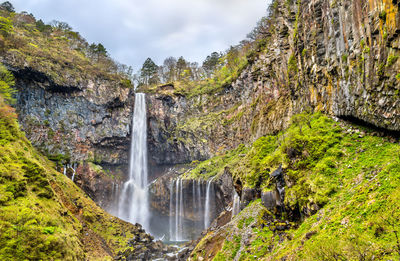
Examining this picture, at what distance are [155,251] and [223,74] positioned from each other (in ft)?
141

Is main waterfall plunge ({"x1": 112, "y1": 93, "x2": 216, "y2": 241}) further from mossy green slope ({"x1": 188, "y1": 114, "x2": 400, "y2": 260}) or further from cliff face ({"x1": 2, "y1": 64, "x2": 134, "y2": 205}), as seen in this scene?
mossy green slope ({"x1": 188, "y1": 114, "x2": 400, "y2": 260})

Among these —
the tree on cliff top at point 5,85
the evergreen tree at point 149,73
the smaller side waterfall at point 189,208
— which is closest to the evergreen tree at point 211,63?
the evergreen tree at point 149,73

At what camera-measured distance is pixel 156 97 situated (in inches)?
2009

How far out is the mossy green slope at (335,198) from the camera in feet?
15.7

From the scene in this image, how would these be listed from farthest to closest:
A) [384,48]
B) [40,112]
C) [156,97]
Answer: [156,97] → [40,112] → [384,48]

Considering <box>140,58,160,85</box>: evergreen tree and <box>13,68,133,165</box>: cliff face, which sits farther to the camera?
<box>140,58,160,85</box>: evergreen tree

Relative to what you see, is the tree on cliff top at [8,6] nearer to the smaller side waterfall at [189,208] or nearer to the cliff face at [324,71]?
the cliff face at [324,71]

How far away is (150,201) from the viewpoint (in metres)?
42.3

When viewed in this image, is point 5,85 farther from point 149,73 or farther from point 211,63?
point 211,63

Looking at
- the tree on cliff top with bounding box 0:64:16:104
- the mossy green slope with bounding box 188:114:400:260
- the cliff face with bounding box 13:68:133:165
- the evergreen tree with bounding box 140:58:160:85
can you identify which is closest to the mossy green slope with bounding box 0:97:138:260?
the tree on cliff top with bounding box 0:64:16:104

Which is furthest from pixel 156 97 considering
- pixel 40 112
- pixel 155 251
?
pixel 155 251

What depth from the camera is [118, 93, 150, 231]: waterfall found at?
4166 centimetres

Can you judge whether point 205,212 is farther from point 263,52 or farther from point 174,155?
point 263,52

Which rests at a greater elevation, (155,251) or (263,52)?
(263,52)
